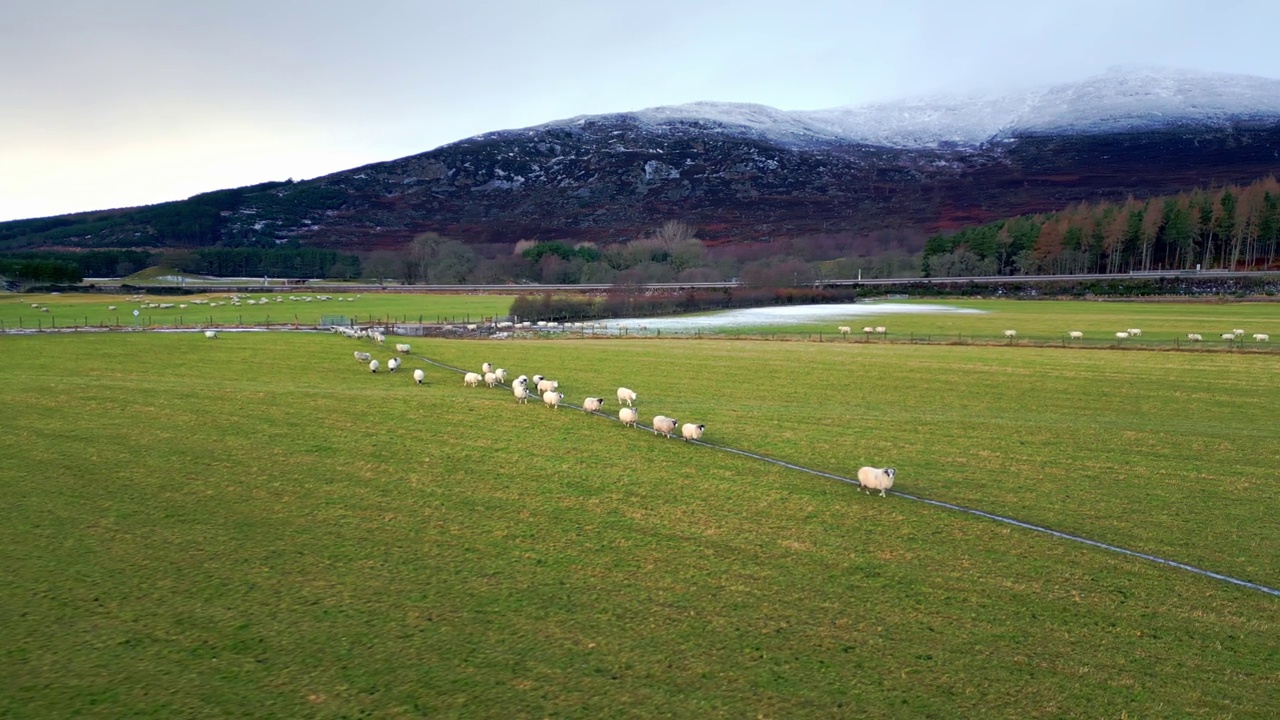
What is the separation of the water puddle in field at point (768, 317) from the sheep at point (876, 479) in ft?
155

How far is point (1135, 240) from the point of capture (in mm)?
123188

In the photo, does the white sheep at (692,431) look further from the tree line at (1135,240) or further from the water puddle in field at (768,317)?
the tree line at (1135,240)

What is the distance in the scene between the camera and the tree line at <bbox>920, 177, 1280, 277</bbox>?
375ft

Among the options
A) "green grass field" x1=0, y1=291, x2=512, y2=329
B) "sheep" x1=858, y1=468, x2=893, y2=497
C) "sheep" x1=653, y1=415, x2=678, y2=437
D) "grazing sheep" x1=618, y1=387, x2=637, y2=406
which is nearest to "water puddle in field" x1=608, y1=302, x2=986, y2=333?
"green grass field" x1=0, y1=291, x2=512, y2=329

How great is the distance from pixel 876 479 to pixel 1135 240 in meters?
137

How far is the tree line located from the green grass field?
89.2 metres

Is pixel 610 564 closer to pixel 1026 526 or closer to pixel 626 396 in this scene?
pixel 1026 526

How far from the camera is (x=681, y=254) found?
149875 millimetres

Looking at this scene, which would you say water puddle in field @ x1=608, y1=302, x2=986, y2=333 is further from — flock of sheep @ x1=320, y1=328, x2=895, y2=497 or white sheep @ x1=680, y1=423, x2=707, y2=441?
white sheep @ x1=680, y1=423, x2=707, y2=441

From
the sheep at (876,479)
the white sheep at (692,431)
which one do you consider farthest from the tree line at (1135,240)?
the sheep at (876,479)

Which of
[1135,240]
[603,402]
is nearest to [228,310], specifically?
[603,402]

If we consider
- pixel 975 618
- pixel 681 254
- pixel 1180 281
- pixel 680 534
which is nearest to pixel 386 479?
pixel 680 534

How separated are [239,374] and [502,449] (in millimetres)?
19992

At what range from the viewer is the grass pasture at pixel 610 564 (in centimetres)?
862
